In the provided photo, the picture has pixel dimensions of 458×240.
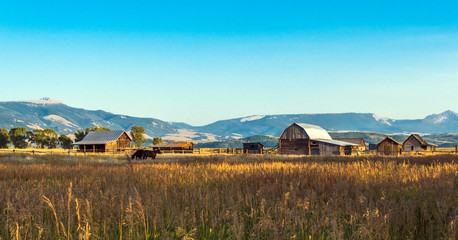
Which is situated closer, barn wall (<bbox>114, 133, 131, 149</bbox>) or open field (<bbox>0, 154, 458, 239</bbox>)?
open field (<bbox>0, 154, 458, 239</bbox>)

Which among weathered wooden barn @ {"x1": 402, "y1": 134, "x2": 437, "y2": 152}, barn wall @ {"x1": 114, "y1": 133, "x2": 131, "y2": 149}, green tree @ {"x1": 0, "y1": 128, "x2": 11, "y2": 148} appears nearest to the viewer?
barn wall @ {"x1": 114, "y1": 133, "x2": 131, "y2": 149}

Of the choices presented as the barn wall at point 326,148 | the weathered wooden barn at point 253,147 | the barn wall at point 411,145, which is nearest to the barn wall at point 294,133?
the barn wall at point 326,148

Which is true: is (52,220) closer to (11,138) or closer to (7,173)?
(7,173)

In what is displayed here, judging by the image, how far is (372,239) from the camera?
4.88 meters

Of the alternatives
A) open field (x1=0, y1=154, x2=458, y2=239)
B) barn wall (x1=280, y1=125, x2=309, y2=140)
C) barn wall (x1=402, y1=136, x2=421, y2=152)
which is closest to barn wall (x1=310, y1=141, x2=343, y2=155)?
barn wall (x1=280, y1=125, x2=309, y2=140)

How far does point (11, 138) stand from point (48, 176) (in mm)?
120240

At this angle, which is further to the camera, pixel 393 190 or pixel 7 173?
pixel 7 173

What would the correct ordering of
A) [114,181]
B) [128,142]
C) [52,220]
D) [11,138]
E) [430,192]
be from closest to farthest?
[52,220], [430,192], [114,181], [128,142], [11,138]

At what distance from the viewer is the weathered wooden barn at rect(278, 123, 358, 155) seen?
64688 millimetres

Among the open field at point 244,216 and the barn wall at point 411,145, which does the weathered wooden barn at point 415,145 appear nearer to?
the barn wall at point 411,145

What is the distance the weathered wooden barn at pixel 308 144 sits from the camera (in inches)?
2547

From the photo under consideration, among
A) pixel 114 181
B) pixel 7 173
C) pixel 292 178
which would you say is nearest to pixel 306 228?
pixel 292 178

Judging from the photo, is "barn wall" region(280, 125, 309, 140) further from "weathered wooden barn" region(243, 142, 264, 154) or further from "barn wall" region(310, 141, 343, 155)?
"weathered wooden barn" region(243, 142, 264, 154)

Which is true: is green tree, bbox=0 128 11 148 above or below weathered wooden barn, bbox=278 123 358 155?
above
